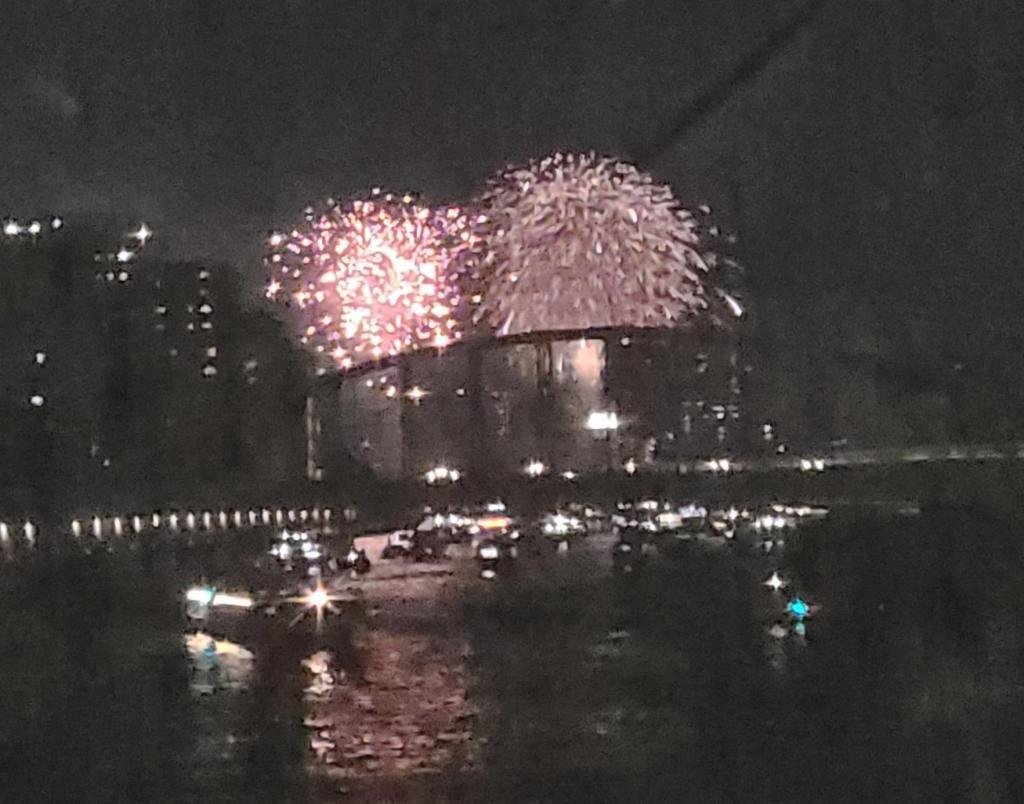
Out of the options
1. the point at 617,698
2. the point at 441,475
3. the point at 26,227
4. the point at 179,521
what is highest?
the point at 26,227

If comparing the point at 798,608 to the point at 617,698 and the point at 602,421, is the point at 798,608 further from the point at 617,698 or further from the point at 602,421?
the point at 602,421

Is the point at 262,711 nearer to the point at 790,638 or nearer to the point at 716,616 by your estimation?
the point at 790,638

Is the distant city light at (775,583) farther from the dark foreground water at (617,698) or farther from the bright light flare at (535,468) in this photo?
the bright light flare at (535,468)

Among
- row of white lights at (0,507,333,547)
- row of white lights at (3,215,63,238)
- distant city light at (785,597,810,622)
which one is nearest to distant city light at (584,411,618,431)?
row of white lights at (0,507,333,547)

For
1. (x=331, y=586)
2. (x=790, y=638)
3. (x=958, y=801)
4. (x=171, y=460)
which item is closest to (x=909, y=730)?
(x=958, y=801)

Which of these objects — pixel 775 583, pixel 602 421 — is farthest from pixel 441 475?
pixel 775 583
